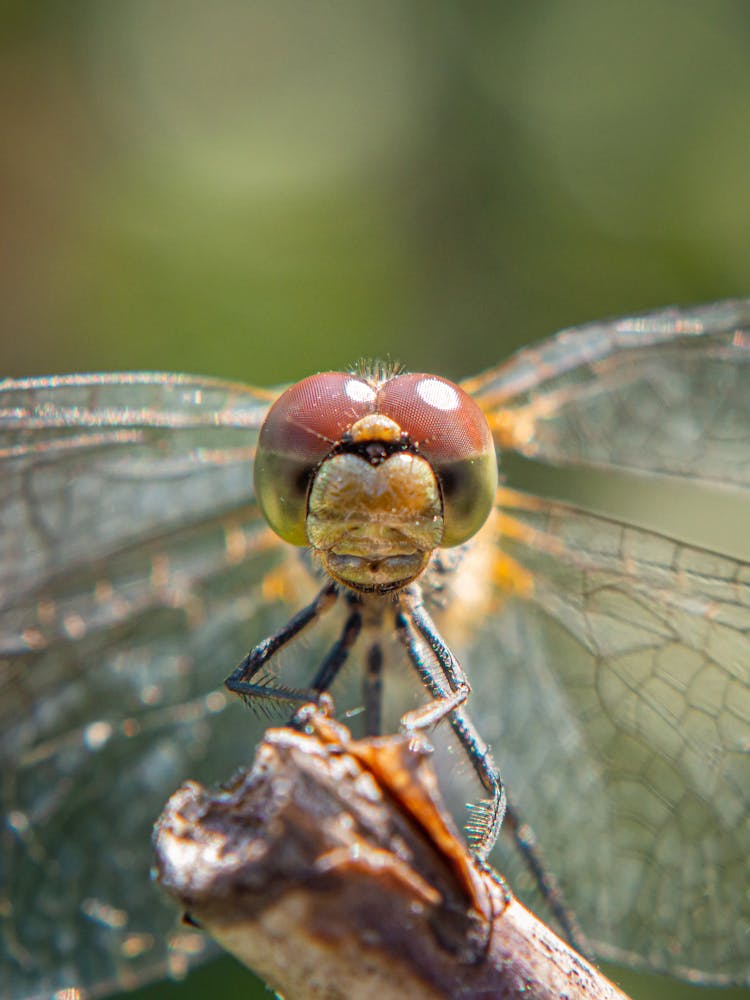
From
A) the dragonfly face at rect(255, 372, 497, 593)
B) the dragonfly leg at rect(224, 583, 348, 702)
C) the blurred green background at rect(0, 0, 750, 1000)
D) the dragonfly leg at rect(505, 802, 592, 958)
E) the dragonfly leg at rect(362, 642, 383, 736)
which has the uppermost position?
the blurred green background at rect(0, 0, 750, 1000)

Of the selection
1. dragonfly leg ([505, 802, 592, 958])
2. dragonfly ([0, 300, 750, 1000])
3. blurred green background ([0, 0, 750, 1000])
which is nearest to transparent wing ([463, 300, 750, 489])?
dragonfly ([0, 300, 750, 1000])

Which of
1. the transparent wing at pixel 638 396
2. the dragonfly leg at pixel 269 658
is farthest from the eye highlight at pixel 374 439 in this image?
the transparent wing at pixel 638 396

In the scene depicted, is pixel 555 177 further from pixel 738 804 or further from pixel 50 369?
pixel 738 804

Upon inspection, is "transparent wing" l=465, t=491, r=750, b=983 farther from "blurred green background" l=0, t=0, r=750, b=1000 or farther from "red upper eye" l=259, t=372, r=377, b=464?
"blurred green background" l=0, t=0, r=750, b=1000

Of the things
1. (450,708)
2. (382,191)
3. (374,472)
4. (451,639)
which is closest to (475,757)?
(450,708)

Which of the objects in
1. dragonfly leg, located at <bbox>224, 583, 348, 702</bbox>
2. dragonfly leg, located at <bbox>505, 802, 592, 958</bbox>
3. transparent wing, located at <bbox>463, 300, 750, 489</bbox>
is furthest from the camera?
transparent wing, located at <bbox>463, 300, 750, 489</bbox>

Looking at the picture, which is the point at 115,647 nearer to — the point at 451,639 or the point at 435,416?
the point at 451,639
